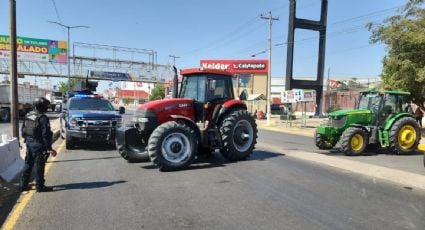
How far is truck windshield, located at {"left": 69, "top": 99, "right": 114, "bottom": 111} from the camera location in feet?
57.6

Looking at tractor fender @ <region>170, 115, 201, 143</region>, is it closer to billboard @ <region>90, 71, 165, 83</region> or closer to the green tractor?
the green tractor

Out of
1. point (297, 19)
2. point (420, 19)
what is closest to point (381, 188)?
point (420, 19)

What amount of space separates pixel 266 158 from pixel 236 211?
668 cm

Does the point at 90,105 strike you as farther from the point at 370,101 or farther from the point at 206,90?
the point at 370,101

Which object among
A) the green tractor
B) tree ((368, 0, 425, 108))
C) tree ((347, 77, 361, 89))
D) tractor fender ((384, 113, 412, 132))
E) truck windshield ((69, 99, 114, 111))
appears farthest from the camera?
tree ((347, 77, 361, 89))

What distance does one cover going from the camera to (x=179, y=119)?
1205cm

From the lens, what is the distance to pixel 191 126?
1218cm

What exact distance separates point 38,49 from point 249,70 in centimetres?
3599

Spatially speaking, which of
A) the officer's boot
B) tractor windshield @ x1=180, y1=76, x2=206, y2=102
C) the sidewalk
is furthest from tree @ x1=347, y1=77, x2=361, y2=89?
the officer's boot

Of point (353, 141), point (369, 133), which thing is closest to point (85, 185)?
point (353, 141)

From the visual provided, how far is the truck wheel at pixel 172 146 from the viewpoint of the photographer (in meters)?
11.1

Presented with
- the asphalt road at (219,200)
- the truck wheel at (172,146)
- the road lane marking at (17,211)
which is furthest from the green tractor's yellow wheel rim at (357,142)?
the road lane marking at (17,211)

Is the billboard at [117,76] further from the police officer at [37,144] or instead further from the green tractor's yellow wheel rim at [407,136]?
the police officer at [37,144]

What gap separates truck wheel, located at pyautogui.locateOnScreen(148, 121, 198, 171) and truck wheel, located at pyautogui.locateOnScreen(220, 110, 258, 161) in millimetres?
1174
